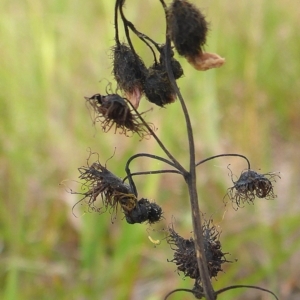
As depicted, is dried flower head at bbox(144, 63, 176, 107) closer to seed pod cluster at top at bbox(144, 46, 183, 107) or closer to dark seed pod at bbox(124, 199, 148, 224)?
seed pod cluster at top at bbox(144, 46, 183, 107)

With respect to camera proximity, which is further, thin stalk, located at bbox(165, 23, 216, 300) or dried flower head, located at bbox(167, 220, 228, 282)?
dried flower head, located at bbox(167, 220, 228, 282)

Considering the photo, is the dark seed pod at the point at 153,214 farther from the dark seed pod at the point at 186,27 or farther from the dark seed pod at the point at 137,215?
the dark seed pod at the point at 186,27

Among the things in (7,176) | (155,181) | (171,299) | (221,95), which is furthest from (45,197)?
(221,95)

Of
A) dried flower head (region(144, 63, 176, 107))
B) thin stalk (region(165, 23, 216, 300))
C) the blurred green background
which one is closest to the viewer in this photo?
thin stalk (region(165, 23, 216, 300))

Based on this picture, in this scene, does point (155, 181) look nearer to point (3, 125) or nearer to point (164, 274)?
point (164, 274)

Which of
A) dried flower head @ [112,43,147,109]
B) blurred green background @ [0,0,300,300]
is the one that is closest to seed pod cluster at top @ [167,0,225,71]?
dried flower head @ [112,43,147,109]

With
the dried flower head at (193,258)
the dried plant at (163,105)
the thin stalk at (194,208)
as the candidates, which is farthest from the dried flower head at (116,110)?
the dried flower head at (193,258)

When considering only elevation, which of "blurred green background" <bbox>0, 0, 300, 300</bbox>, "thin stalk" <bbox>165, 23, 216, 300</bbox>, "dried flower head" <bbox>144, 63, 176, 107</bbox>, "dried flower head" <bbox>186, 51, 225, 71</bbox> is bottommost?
"thin stalk" <bbox>165, 23, 216, 300</bbox>

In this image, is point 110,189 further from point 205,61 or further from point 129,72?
point 205,61
